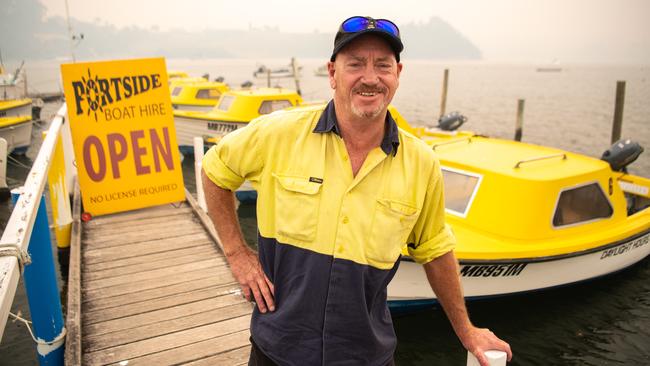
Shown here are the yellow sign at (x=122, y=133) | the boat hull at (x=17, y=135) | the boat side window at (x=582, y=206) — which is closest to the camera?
the yellow sign at (x=122, y=133)

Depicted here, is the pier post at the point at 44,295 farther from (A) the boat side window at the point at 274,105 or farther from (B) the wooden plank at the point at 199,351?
(A) the boat side window at the point at 274,105

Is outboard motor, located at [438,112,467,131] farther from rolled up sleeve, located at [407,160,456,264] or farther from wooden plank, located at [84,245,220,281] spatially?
rolled up sleeve, located at [407,160,456,264]

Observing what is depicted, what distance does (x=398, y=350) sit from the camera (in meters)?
6.43

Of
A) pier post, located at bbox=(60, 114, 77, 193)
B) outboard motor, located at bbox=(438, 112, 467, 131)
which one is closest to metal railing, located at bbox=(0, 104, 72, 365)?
pier post, located at bbox=(60, 114, 77, 193)

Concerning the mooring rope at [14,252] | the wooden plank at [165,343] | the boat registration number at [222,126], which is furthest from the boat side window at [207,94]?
the mooring rope at [14,252]

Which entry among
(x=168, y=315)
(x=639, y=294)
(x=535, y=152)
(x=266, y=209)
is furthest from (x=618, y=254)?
(x=266, y=209)

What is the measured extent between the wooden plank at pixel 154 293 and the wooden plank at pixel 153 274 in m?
0.27

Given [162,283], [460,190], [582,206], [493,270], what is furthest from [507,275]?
[162,283]

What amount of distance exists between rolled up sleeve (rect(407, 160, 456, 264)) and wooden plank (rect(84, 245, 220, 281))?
356 cm

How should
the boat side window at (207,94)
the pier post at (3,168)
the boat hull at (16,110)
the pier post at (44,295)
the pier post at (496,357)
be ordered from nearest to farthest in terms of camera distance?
the pier post at (496,357) < the pier post at (44,295) < the pier post at (3,168) < the boat hull at (16,110) < the boat side window at (207,94)

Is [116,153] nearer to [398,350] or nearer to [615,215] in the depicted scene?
[398,350]

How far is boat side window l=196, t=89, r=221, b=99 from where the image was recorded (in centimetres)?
2189

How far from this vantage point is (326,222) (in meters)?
1.95

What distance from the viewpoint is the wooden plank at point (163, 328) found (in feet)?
12.4
